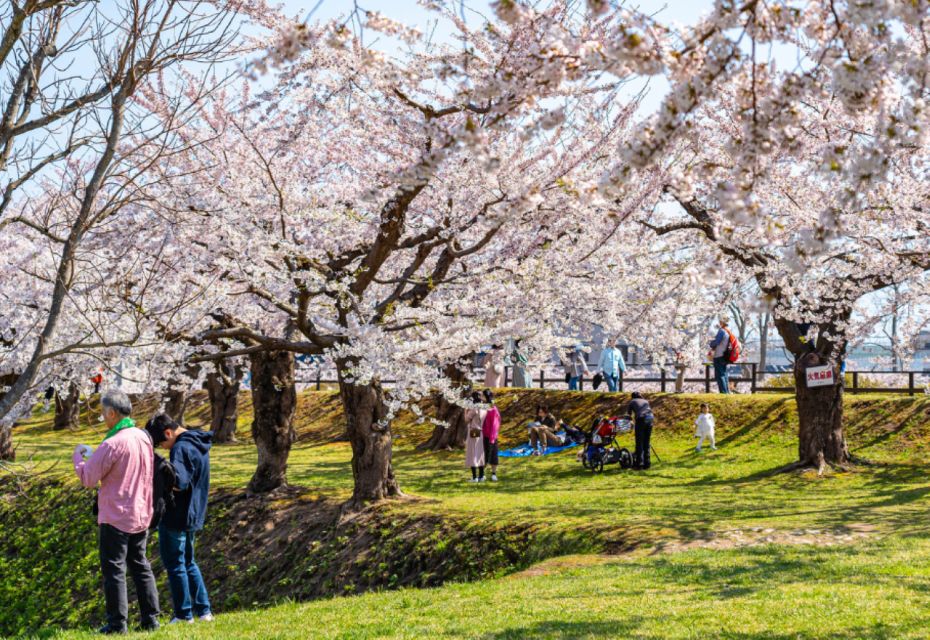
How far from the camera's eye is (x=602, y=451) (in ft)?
58.9

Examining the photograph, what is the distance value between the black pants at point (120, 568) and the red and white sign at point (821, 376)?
460 inches

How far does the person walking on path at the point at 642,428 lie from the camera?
17.6 metres

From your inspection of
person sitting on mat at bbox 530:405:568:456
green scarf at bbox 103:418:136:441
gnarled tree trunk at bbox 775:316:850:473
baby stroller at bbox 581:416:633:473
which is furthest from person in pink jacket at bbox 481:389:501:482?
green scarf at bbox 103:418:136:441

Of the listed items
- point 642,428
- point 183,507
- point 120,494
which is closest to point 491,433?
point 642,428

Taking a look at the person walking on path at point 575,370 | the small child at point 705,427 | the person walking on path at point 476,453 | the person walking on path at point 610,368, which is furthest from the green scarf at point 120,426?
the person walking on path at point 575,370

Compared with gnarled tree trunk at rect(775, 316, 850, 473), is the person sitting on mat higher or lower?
lower

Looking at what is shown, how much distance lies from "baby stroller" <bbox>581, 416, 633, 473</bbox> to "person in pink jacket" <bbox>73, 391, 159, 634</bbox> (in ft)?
38.7

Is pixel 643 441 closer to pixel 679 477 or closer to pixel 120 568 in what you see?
pixel 679 477

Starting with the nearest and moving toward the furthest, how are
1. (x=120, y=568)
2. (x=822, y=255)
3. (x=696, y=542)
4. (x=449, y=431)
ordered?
(x=822, y=255), (x=120, y=568), (x=696, y=542), (x=449, y=431)

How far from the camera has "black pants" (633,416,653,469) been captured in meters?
17.6

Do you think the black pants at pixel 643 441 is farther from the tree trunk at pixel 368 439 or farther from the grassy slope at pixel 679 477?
the tree trunk at pixel 368 439

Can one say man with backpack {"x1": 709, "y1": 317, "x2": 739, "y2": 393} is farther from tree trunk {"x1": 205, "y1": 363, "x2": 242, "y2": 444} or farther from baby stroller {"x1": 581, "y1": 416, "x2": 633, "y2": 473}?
tree trunk {"x1": 205, "y1": 363, "x2": 242, "y2": 444}

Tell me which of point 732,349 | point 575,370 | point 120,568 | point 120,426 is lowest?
point 120,568

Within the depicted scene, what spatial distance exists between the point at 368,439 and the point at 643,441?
6192 mm
